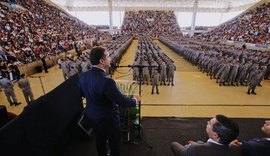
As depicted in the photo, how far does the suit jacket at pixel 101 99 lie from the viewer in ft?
7.87

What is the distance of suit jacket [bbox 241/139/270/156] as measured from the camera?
227 centimetres

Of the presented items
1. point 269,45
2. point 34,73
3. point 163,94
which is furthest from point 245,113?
point 269,45

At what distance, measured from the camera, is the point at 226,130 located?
193 centimetres

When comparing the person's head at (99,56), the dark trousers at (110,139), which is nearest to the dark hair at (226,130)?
the dark trousers at (110,139)

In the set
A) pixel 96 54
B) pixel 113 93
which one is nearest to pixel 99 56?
pixel 96 54

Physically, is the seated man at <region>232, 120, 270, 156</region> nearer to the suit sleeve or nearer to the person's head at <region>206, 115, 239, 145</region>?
the person's head at <region>206, 115, 239, 145</region>

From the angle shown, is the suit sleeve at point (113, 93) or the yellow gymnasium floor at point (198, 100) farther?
the yellow gymnasium floor at point (198, 100)

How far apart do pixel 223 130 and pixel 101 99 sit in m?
1.57

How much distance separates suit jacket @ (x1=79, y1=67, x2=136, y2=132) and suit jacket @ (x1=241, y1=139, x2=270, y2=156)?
1.64 metres

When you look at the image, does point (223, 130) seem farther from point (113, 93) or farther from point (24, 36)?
point (24, 36)

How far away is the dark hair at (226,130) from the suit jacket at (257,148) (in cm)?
68

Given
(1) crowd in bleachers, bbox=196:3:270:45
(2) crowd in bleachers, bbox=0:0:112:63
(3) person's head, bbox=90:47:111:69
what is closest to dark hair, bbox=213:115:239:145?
(3) person's head, bbox=90:47:111:69

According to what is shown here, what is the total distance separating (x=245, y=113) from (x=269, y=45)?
18061 mm

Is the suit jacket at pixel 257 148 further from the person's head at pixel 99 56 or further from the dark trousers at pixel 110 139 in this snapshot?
the person's head at pixel 99 56
